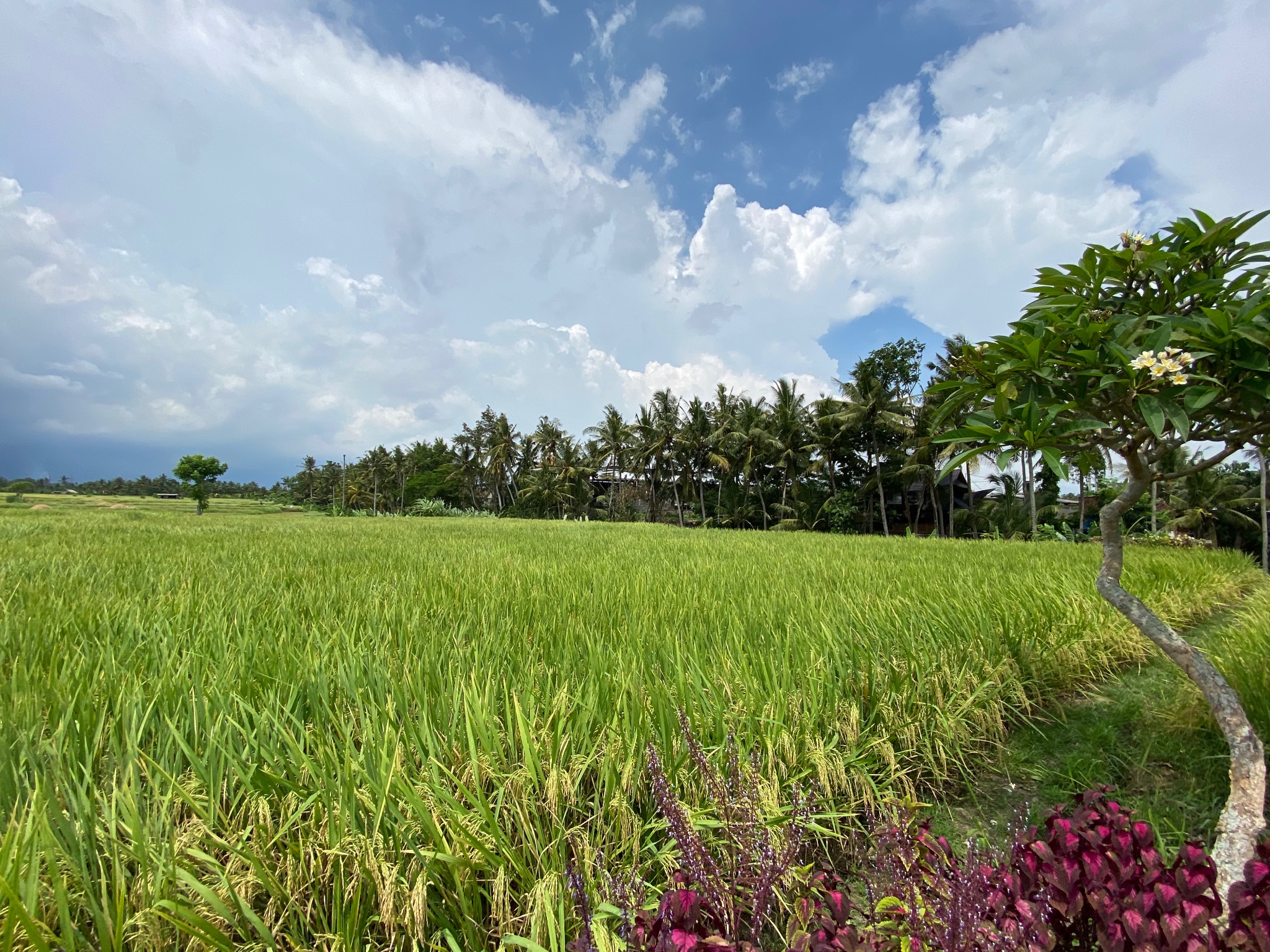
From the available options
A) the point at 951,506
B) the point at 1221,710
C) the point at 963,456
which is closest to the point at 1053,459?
the point at 963,456

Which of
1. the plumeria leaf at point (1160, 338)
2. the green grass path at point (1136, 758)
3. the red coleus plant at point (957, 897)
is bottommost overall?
the green grass path at point (1136, 758)

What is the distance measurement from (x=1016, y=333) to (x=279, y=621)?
364 centimetres

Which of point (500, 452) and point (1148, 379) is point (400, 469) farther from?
point (1148, 379)

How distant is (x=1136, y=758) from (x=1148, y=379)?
5.86 ft

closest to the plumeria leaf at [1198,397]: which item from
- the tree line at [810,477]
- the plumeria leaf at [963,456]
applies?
the plumeria leaf at [963,456]

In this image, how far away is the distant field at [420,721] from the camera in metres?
1.12

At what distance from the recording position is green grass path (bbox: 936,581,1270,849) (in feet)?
6.00

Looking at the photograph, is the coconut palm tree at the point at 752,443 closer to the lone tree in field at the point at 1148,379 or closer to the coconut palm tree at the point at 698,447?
the coconut palm tree at the point at 698,447

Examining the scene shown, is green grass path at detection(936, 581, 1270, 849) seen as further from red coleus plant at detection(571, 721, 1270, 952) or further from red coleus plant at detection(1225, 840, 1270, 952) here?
red coleus plant at detection(1225, 840, 1270, 952)

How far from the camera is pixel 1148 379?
1.40m

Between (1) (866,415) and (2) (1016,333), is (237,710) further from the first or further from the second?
(1) (866,415)

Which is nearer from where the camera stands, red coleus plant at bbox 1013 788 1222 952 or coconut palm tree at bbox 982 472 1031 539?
red coleus plant at bbox 1013 788 1222 952

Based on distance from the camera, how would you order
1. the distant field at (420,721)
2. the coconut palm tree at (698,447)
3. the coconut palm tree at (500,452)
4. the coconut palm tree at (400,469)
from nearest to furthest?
the distant field at (420,721), the coconut palm tree at (698,447), the coconut palm tree at (500,452), the coconut palm tree at (400,469)

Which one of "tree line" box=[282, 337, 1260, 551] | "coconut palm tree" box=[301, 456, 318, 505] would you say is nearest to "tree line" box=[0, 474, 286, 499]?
"coconut palm tree" box=[301, 456, 318, 505]
